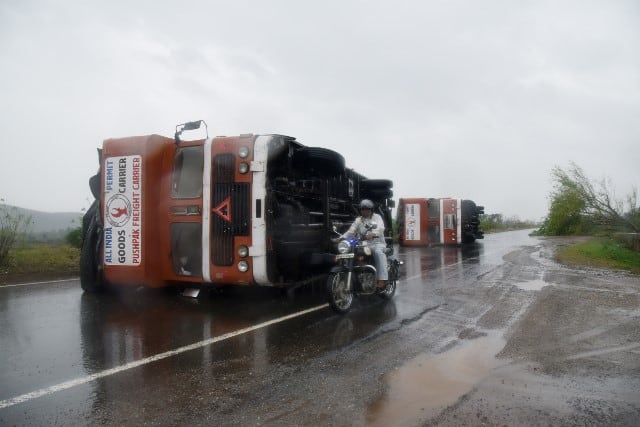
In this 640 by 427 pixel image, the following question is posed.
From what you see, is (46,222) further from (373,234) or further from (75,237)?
(373,234)

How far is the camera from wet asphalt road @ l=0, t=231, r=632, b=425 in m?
3.34

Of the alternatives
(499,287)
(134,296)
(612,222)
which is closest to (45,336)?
(134,296)

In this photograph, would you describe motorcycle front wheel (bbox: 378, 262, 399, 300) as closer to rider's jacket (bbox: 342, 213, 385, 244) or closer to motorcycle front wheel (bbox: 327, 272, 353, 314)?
rider's jacket (bbox: 342, 213, 385, 244)

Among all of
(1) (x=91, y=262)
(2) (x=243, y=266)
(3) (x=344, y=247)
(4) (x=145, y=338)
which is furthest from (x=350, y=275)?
(1) (x=91, y=262)

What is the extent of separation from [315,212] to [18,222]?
7621 millimetres

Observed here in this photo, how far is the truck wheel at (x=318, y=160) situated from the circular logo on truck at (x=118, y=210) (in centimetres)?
274

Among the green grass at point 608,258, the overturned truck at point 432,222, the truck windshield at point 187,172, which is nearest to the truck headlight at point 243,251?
the truck windshield at point 187,172

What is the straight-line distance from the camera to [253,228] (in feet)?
22.3

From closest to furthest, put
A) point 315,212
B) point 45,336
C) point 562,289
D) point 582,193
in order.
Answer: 1. point 45,336
2. point 315,212
3. point 562,289
4. point 582,193

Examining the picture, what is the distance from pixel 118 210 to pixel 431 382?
550 cm

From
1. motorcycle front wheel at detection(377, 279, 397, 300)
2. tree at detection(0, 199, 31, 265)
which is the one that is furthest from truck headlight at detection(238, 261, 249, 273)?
tree at detection(0, 199, 31, 265)

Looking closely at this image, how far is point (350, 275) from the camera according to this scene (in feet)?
22.6

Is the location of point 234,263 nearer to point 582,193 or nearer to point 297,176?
point 297,176

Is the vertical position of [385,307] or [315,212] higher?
[315,212]
